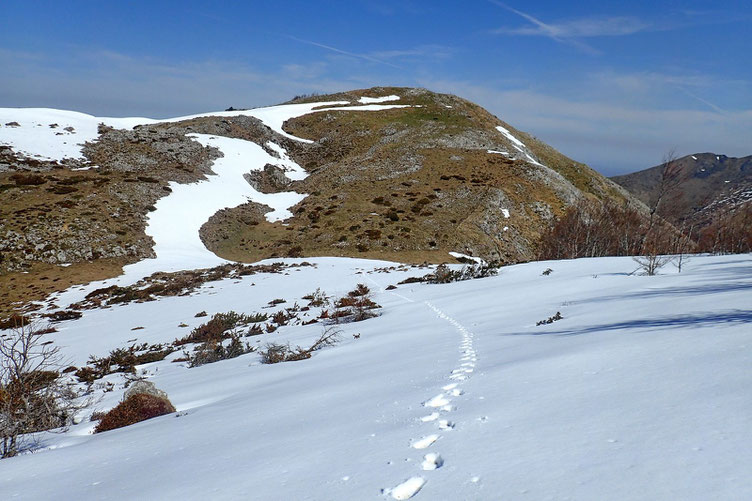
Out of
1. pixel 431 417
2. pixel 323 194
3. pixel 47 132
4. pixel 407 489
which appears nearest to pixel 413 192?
pixel 323 194

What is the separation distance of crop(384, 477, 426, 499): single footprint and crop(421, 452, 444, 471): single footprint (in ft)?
0.53

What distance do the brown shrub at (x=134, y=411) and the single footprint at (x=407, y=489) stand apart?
4.72 meters

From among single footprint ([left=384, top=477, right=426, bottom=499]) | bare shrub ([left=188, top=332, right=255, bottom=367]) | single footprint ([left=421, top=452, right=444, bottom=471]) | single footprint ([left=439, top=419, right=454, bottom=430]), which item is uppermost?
single footprint ([left=384, top=477, right=426, bottom=499])

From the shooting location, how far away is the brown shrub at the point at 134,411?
18.8ft

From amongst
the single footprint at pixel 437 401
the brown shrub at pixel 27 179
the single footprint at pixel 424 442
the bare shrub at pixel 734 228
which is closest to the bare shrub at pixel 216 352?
the single footprint at pixel 437 401

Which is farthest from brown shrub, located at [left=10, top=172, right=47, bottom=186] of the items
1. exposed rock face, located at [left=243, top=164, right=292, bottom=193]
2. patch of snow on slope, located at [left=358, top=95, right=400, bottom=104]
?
patch of snow on slope, located at [left=358, top=95, right=400, bottom=104]

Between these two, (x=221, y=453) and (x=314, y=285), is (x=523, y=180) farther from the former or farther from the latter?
(x=221, y=453)

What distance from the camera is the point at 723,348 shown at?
4.08 meters

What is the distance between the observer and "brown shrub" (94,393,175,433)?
18.8 ft

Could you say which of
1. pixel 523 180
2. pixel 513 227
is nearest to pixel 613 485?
pixel 513 227

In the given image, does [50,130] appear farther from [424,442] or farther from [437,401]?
[424,442]

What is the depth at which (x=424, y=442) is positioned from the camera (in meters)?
3.18

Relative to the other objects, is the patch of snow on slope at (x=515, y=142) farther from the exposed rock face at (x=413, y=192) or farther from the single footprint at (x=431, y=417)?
the single footprint at (x=431, y=417)

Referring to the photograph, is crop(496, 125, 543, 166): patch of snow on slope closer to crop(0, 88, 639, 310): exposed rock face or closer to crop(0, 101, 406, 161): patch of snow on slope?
crop(0, 88, 639, 310): exposed rock face
